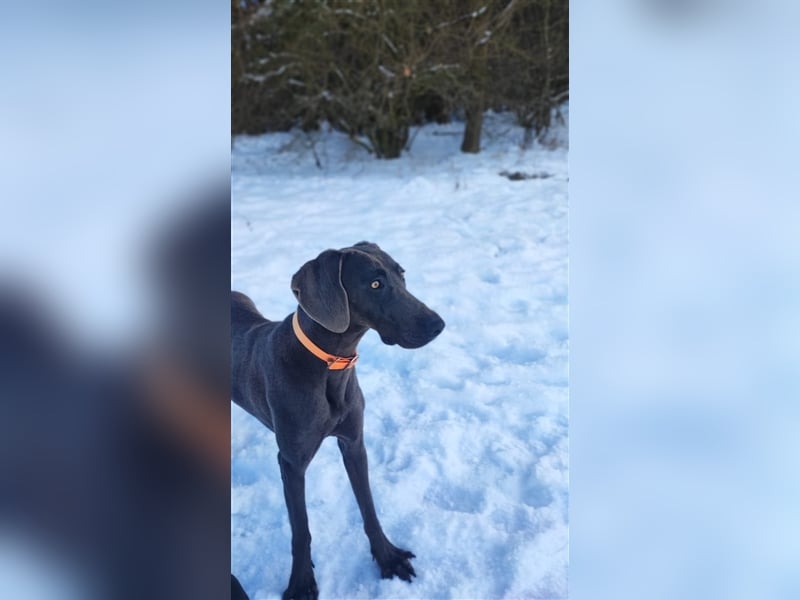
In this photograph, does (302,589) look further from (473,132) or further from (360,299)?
(473,132)

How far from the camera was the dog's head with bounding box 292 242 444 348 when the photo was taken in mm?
1064

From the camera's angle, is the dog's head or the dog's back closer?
the dog's head

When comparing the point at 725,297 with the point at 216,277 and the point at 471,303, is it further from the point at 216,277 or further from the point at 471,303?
the point at 471,303

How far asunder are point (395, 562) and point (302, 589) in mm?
161

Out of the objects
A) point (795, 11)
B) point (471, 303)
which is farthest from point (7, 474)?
point (471, 303)

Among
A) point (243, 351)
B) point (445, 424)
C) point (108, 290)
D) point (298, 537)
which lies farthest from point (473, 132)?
point (108, 290)

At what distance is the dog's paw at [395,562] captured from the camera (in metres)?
1.20

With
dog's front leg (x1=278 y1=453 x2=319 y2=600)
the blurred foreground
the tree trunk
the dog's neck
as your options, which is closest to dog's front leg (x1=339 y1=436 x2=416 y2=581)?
dog's front leg (x1=278 y1=453 x2=319 y2=600)

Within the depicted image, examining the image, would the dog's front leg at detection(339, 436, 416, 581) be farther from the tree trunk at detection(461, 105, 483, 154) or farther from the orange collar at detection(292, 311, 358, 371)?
the tree trunk at detection(461, 105, 483, 154)

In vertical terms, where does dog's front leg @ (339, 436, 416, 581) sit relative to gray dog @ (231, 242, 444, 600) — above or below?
below

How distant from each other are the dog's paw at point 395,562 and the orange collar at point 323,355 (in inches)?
13.9

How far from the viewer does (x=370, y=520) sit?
1249mm

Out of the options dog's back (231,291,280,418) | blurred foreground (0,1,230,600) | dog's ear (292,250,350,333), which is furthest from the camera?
dog's back (231,291,280,418)

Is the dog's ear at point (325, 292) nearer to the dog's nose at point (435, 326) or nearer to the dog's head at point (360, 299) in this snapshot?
the dog's head at point (360, 299)
